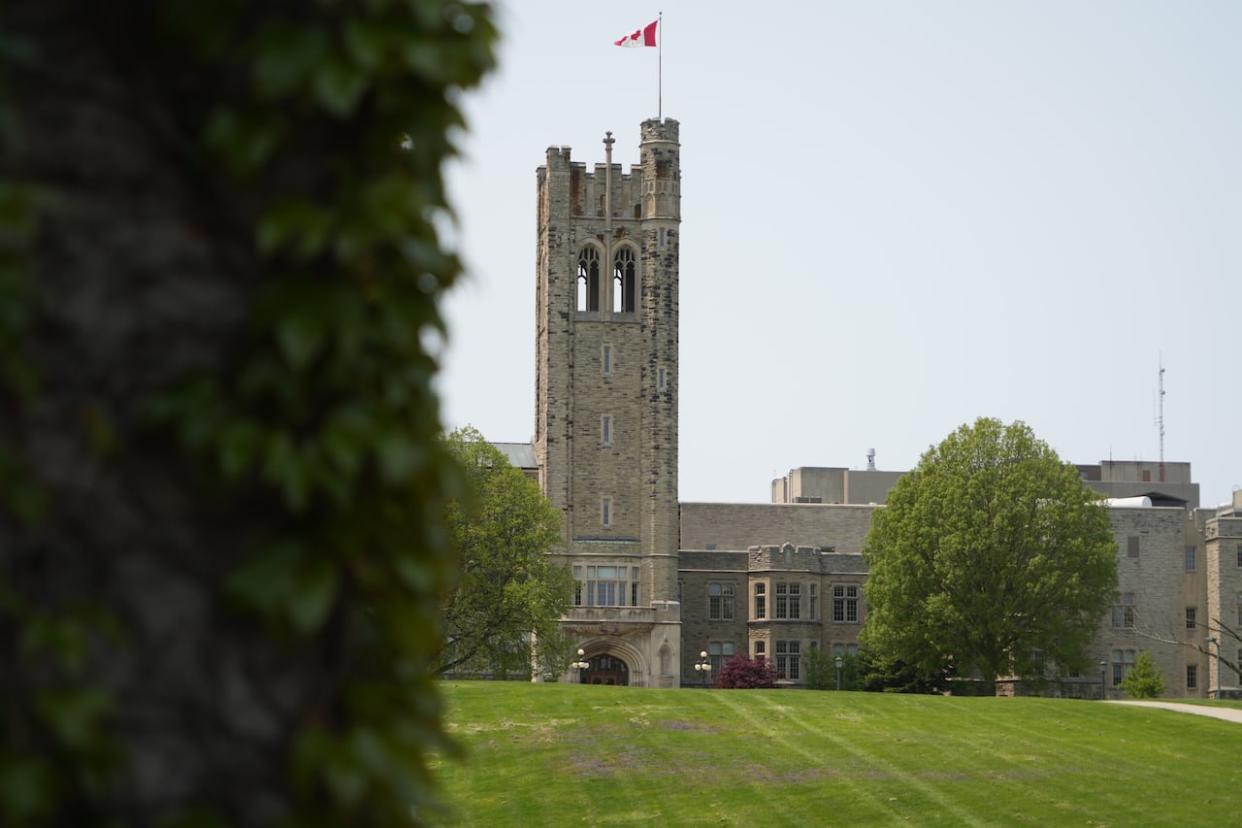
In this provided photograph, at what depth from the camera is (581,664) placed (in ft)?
234

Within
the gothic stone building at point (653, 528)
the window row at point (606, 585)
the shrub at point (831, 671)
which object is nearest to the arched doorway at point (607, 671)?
the gothic stone building at point (653, 528)

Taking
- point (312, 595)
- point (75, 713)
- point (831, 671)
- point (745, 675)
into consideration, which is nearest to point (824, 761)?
point (312, 595)

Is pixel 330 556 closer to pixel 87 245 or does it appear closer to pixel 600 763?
pixel 87 245

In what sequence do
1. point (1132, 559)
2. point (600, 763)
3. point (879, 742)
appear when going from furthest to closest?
point (1132, 559)
point (879, 742)
point (600, 763)

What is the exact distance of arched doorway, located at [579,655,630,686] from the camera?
253ft

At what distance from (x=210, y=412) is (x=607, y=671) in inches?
2951

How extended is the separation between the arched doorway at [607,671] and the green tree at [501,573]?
495 inches

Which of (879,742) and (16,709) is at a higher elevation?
(16,709)

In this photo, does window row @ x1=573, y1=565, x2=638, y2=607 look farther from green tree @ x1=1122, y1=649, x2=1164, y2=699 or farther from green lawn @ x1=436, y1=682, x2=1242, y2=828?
green lawn @ x1=436, y1=682, x2=1242, y2=828

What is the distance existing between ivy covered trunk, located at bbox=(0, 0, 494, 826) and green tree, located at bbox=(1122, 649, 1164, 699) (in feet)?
237

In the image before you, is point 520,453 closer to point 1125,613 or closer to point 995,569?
point 1125,613

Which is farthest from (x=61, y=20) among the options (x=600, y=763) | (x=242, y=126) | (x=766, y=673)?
(x=766, y=673)

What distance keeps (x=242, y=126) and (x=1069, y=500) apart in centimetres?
6646

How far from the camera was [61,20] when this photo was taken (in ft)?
11.7
